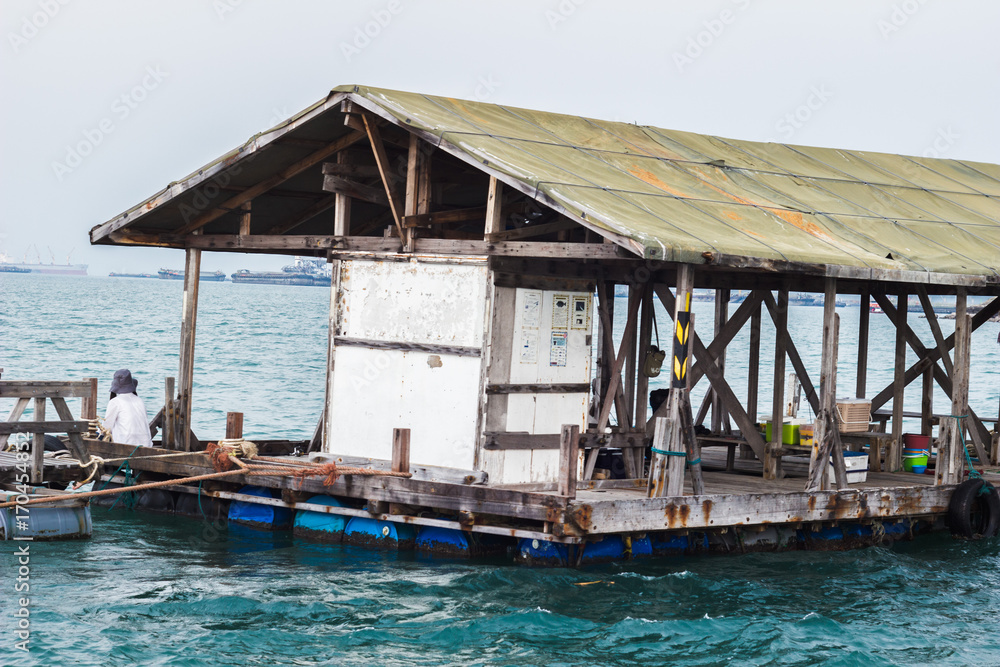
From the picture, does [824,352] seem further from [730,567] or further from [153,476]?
[153,476]

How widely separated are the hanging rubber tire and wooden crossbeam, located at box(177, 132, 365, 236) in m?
9.07

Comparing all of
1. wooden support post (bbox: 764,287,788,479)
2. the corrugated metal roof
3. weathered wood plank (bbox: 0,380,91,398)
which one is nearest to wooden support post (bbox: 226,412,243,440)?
weathered wood plank (bbox: 0,380,91,398)

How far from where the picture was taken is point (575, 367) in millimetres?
15078

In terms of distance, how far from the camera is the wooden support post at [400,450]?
1388 centimetres

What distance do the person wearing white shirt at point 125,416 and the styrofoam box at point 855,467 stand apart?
9377 mm

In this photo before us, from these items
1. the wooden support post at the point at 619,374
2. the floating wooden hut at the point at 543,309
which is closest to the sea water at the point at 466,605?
the floating wooden hut at the point at 543,309

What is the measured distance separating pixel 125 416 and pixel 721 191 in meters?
8.68

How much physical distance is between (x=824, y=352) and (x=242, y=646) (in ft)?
25.0

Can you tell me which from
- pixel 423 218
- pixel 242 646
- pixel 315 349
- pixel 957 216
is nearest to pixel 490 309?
pixel 423 218

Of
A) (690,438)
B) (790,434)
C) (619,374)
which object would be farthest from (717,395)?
(690,438)

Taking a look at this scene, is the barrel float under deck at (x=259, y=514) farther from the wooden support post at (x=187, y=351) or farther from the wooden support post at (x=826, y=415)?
Result: the wooden support post at (x=826, y=415)

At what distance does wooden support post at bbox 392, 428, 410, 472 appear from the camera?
13875 mm

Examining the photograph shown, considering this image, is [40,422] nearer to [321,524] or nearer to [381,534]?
[321,524]

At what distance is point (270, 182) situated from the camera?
54.0ft
